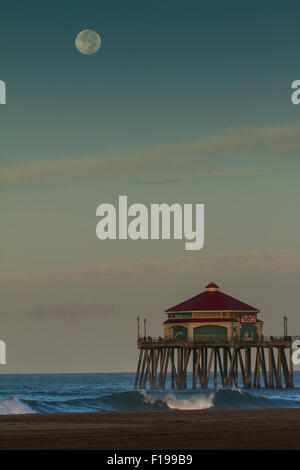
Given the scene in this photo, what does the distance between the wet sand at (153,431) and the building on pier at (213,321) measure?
4983cm

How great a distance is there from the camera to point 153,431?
92.8 ft

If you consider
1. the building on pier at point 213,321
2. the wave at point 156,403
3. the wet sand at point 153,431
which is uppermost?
the building on pier at point 213,321

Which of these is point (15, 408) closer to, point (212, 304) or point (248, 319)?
point (212, 304)

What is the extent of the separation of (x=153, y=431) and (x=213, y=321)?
5941cm

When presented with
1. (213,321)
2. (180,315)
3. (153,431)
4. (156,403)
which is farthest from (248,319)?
(153,431)

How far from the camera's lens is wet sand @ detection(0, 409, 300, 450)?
23984 millimetres

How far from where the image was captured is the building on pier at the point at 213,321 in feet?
286

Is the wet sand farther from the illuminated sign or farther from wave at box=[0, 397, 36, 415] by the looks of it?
the illuminated sign

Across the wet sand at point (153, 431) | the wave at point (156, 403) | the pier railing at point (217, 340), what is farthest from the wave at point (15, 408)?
the pier railing at point (217, 340)

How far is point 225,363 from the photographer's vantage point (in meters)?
88.9

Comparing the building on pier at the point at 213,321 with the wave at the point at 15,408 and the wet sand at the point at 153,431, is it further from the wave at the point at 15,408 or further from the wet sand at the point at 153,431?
the wet sand at the point at 153,431
